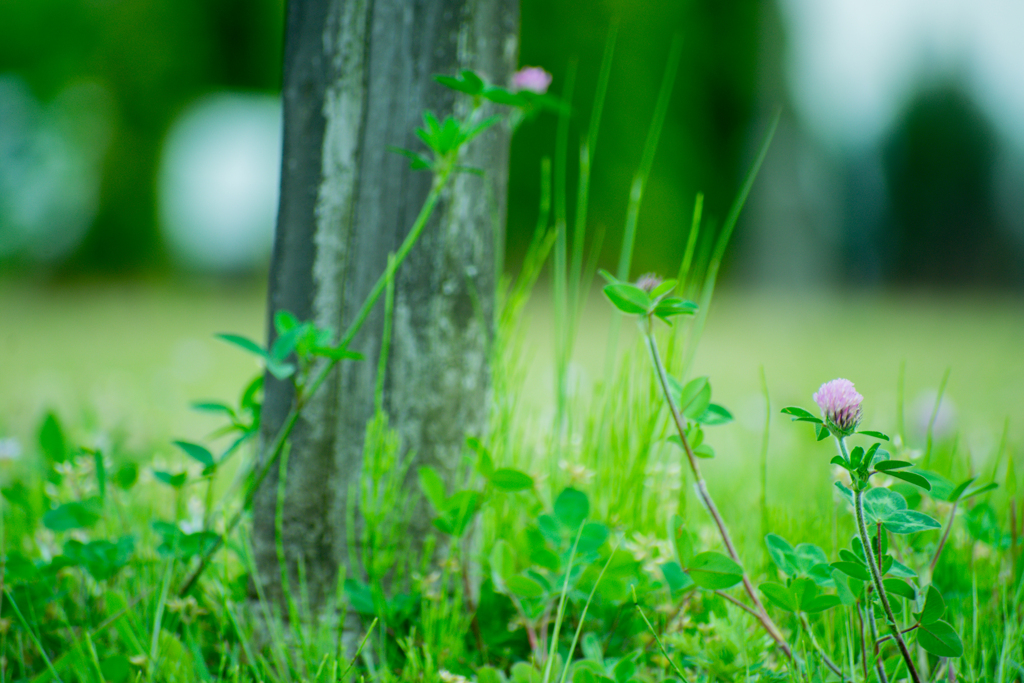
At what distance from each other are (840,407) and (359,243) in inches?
25.5

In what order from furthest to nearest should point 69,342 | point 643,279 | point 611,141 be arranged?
point 611,141 → point 69,342 → point 643,279

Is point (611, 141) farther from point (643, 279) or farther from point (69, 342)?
point (643, 279)

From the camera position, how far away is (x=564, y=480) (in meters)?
1.04

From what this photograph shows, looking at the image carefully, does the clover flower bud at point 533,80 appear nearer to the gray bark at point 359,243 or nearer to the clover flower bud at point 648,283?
the gray bark at point 359,243

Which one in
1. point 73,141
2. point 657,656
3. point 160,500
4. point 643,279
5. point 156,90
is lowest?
point 160,500

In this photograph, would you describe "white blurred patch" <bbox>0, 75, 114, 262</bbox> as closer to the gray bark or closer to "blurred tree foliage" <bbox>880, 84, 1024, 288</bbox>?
the gray bark

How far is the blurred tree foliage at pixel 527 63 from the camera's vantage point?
7.01m

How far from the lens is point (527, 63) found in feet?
26.6

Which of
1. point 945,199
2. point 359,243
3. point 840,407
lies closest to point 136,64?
point 359,243

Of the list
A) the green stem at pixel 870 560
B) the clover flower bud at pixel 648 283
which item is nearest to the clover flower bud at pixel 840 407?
the green stem at pixel 870 560

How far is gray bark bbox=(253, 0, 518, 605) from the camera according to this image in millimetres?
940

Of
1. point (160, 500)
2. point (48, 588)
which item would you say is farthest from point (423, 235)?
point (160, 500)

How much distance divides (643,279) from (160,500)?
1.20 meters

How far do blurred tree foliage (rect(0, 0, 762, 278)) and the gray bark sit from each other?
7.15 meters
